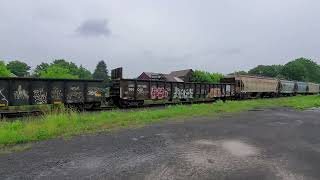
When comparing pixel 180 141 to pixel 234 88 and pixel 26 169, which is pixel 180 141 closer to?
pixel 26 169

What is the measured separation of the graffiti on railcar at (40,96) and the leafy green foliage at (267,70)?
142 m

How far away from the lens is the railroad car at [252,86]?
141ft

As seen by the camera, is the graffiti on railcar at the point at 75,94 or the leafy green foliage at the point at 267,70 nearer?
the graffiti on railcar at the point at 75,94

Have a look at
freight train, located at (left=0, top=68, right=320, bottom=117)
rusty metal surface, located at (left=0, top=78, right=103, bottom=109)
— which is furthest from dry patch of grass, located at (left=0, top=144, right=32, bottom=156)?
rusty metal surface, located at (left=0, top=78, right=103, bottom=109)

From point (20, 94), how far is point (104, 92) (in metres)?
6.48

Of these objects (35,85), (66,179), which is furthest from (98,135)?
(35,85)

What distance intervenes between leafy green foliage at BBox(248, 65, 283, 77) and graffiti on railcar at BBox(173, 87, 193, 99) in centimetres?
12617

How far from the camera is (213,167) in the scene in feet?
24.8

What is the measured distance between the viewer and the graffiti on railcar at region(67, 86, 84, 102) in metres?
22.0

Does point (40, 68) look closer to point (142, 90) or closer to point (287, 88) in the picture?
point (287, 88)

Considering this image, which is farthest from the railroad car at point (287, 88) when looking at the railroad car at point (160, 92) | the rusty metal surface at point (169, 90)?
the railroad car at point (160, 92)

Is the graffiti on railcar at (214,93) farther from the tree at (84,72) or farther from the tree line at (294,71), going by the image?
the tree line at (294,71)

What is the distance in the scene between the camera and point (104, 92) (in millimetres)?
24594

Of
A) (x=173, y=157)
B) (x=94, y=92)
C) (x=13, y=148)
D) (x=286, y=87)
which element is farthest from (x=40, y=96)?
(x=286, y=87)
